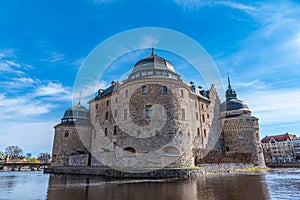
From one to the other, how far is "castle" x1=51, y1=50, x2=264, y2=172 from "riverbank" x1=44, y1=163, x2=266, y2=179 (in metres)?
0.91

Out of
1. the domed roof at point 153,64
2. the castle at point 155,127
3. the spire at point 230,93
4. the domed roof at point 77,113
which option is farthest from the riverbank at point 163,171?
the spire at point 230,93

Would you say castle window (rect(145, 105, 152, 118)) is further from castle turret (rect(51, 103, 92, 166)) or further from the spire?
the spire

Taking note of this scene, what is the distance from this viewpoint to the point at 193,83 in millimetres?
35281

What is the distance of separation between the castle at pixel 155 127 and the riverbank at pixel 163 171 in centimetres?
91

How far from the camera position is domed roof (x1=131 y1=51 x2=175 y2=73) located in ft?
73.4

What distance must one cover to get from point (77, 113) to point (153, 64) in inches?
741

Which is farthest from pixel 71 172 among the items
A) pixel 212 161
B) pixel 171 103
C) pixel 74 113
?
pixel 212 161

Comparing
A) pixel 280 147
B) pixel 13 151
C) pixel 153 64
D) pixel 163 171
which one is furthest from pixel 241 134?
pixel 13 151

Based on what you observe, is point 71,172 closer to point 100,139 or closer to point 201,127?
point 100,139

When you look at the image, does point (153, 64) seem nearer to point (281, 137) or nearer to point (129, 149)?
point (129, 149)

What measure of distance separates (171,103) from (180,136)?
3.33 m

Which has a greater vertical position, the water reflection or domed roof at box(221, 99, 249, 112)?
domed roof at box(221, 99, 249, 112)

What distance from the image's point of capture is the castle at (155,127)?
19.9 meters

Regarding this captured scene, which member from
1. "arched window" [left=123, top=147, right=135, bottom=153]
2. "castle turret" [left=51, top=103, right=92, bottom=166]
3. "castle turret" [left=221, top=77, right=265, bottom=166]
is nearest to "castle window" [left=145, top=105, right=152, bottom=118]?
"arched window" [left=123, top=147, right=135, bottom=153]
